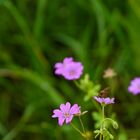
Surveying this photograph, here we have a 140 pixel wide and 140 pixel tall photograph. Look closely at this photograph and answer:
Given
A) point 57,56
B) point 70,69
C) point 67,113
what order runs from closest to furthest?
point 67,113, point 70,69, point 57,56

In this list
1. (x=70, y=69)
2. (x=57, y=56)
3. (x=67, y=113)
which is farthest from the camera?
(x=57, y=56)

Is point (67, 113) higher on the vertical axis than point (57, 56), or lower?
lower

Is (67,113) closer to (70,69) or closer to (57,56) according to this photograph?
(70,69)

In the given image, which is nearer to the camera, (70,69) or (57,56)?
(70,69)

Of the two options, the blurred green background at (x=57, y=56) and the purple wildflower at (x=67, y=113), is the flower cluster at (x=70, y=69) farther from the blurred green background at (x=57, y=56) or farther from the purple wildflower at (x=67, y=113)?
the blurred green background at (x=57, y=56)

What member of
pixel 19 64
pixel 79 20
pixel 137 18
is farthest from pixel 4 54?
pixel 137 18

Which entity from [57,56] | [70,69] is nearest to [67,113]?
[70,69]

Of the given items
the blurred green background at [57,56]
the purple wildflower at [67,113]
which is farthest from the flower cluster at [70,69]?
the blurred green background at [57,56]

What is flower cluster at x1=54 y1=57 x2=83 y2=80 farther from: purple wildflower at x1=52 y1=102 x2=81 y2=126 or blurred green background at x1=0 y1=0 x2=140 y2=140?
blurred green background at x1=0 y1=0 x2=140 y2=140

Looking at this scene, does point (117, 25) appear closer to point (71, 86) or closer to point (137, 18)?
point (137, 18)
